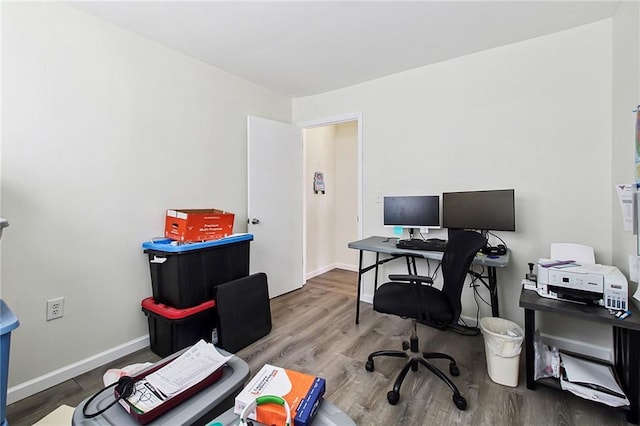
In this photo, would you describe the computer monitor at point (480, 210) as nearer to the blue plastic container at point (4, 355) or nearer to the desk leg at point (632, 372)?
the desk leg at point (632, 372)

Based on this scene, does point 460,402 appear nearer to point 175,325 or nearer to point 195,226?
point 175,325

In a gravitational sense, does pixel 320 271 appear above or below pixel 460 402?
above

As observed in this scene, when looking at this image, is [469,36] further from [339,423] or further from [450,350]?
[339,423]

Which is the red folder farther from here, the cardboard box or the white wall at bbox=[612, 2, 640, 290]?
the white wall at bbox=[612, 2, 640, 290]

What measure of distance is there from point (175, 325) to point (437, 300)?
1.79m

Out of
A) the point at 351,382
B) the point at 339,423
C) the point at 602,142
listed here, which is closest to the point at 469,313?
the point at 351,382

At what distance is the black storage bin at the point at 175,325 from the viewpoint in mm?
2010

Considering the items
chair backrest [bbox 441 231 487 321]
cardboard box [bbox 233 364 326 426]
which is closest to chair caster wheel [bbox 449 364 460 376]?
chair backrest [bbox 441 231 487 321]

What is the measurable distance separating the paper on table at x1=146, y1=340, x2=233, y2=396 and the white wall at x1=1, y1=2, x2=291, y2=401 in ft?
4.47

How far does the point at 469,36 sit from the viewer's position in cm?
223

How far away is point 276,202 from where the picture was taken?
3316 mm

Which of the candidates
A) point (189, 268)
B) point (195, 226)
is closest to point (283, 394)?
point (189, 268)

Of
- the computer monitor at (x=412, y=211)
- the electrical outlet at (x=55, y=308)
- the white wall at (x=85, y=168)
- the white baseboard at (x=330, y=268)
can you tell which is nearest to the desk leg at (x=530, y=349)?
the computer monitor at (x=412, y=211)

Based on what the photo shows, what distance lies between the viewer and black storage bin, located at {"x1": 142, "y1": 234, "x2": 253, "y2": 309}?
6.63 ft
